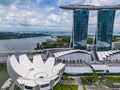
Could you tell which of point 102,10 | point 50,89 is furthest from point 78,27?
point 50,89

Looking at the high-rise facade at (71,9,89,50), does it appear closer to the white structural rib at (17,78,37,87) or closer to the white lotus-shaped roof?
the white lotus-shaped roof

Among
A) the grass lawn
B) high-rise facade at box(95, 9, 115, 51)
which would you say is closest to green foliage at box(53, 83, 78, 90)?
the grass lawn

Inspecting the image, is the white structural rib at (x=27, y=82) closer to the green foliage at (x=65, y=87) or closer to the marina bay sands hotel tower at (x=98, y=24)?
the green foliage at (x=65, y=87)

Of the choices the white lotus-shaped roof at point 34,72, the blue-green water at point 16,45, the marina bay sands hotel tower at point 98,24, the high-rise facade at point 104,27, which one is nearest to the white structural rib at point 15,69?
the white lotus-shaped roof at point 34,72

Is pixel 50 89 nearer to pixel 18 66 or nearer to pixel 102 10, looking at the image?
pixel 18 66

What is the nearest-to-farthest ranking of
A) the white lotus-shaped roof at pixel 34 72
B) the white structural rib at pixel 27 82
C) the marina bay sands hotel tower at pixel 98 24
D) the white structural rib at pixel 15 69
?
the white structural rib at pixel 27 82
the white lotus-shaped roof at pixel 34 72
the white structural rib at pixel 15 69
the marina bay sands hotel tower at pixel 98 24

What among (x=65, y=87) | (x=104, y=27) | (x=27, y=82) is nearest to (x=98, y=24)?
(x=104, y=27)
